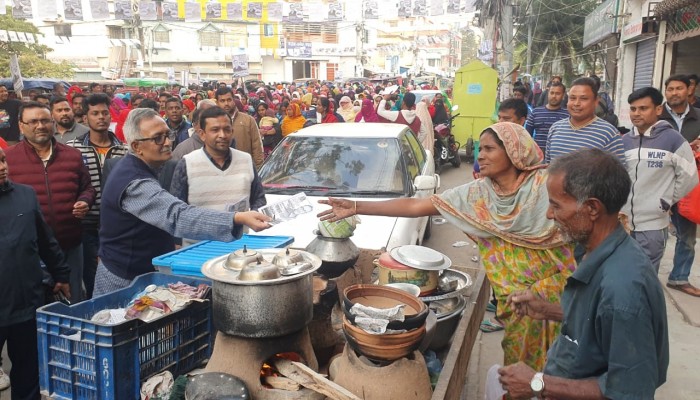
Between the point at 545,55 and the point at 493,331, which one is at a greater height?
the point at 545,55

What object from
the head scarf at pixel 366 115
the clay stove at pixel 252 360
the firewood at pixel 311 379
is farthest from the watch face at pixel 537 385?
the head scarf at pixel 366 115

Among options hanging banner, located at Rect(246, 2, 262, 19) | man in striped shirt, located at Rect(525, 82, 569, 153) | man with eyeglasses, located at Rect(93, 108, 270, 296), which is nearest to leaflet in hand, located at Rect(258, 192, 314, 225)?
man with eyeglasses, located at Rect(93, 108, 270, 296)

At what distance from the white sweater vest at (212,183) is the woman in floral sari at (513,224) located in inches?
48.8

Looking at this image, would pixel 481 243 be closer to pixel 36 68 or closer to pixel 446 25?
pixel 36 68

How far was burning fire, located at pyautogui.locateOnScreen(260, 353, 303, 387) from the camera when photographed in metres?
2.10

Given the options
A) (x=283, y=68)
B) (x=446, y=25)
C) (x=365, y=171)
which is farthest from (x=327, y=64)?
(x=365, y=171)

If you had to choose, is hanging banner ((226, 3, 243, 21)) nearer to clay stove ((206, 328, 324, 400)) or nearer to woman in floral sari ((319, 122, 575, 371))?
woman in floral sari ((319, 122, 575, 371))

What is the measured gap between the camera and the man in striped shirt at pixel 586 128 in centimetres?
399

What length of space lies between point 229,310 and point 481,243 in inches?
55.9

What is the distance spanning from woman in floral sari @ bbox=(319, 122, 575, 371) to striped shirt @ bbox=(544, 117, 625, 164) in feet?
4.33

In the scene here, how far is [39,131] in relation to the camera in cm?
382

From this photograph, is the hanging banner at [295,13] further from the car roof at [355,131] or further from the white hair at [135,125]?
the white hair at [135,125]

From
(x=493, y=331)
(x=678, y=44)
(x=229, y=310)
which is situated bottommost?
(x=493, y=331)

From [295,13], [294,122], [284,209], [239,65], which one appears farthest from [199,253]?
[239,65]
